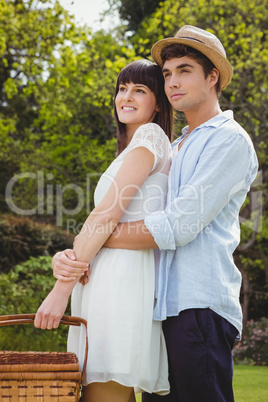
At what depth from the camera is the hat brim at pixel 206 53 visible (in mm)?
2473

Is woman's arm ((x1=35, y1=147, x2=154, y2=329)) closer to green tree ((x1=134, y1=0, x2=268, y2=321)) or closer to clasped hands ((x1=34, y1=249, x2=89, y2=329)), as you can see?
clasped hands ((x1=34, y1=249, x2=89, y2=329))

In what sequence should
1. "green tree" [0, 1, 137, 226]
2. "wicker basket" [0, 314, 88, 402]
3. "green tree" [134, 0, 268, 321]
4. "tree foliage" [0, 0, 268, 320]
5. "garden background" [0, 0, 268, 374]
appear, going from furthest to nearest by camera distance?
"green tree" [134, 0, 268, 321] → "green tree" [0, 1, 137, 226] → "tree foliage" [0, 0, 268, 320] → "garden background" [0, 0, 268, 374] → "wicker basket" [0, 314, 88, 402]

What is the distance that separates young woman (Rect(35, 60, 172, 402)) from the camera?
2.18 meters

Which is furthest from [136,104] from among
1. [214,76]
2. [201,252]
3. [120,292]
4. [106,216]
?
[120,292]

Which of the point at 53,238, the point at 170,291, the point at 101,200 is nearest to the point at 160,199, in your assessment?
the point at 101,200

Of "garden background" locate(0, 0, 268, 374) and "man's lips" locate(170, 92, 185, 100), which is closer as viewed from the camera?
"man's lips" locate(170, 92, 185, 100)

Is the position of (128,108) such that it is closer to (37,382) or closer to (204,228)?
(204,228)

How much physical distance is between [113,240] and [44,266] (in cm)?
537

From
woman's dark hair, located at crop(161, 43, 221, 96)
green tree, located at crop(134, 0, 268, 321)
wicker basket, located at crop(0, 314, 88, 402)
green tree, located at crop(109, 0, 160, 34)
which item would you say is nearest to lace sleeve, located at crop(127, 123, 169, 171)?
woman's dark hair, located at crop(161, 43, 221, 96)

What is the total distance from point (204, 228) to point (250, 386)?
139 inches

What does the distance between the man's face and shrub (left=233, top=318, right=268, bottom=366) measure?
752 centimetres

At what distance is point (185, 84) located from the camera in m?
2.47

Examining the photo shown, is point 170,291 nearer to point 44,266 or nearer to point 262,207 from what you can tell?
point 44,266

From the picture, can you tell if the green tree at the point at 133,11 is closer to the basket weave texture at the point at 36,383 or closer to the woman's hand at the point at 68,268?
the woman's hand at the point at 68,268
